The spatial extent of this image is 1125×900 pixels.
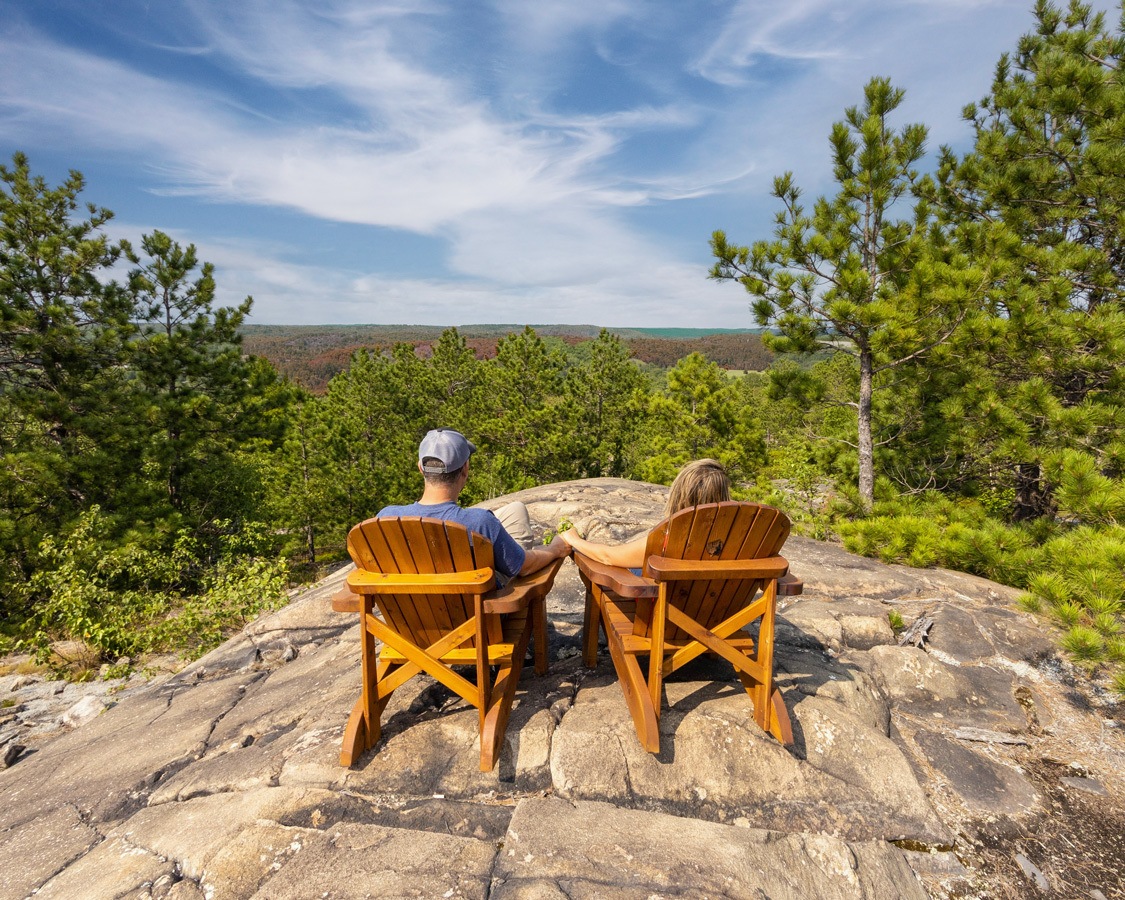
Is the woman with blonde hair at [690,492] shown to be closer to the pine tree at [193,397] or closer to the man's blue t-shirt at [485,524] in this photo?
the man's blue t-shirt at [485,524]

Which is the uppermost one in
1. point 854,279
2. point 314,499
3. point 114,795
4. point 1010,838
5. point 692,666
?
point 854,279

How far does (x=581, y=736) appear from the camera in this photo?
245 centimetres

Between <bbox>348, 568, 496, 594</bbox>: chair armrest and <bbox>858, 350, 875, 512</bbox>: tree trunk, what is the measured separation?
6751 mm

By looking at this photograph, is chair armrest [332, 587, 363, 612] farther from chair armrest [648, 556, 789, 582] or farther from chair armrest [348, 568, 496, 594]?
chair armrest [648, 556, 789, 582]

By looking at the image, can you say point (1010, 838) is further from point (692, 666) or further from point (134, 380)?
point (134, 380)

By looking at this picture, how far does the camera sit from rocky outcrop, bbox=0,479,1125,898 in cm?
Result: 188

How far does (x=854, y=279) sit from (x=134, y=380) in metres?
14.2


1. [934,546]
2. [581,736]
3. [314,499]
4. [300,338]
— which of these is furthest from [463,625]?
[300,338]

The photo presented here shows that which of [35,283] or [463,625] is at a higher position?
[35,283]

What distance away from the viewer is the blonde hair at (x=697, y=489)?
263 cm

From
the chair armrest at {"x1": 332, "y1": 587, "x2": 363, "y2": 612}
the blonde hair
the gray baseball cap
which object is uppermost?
the gray baseball cap

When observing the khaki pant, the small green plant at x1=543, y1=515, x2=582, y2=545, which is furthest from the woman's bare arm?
the small green plant at x1=543, y1=515, x2=582, y2=545

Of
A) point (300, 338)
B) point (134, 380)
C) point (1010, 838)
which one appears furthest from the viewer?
point (300, 338)

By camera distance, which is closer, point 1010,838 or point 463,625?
point 1010,838
